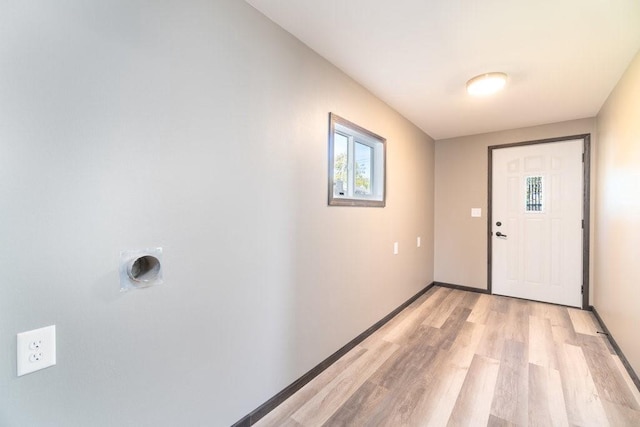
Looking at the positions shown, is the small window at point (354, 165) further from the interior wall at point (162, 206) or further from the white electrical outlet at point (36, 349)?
the white electrical outlet at point (36, 349)

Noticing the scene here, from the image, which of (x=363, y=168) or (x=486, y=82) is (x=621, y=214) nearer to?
(x=486, y=82)

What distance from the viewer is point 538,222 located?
3553 millimetres

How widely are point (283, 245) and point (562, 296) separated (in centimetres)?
376

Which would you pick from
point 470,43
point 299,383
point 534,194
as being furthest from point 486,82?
point 299,383

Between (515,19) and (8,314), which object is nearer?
(8,314)

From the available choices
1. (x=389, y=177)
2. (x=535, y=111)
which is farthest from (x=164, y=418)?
(x=535, y=111)

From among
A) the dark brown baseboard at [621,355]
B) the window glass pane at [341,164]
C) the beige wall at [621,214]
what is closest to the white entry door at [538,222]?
the beige wall at [621,214]

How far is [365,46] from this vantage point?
A: 1877mm

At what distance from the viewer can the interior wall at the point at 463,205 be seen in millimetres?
3914

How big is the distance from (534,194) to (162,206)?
4223 millimetres

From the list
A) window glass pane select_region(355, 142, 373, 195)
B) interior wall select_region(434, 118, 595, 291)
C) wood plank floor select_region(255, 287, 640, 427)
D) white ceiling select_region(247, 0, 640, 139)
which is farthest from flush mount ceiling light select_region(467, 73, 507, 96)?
wood plank floor select_region(255, 287, 640, 427)

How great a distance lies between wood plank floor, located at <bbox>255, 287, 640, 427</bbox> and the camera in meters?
1.62

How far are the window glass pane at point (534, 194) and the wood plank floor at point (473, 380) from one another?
137cm

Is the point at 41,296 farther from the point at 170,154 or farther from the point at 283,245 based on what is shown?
the point at 283,245
